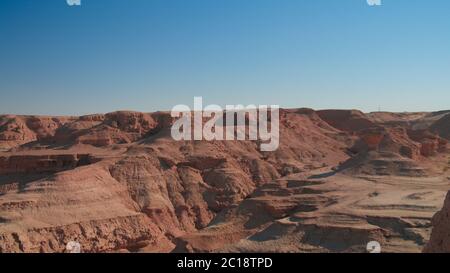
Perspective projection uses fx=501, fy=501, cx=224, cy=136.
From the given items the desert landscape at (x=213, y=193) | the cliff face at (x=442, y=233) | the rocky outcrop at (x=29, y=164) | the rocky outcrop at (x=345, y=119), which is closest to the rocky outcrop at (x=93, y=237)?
the desert landscape at (x=213, y=193)

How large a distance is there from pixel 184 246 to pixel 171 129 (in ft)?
79.9

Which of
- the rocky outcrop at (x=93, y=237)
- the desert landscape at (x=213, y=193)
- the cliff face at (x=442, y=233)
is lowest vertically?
the rocky outcrop at (x=93, y=237)

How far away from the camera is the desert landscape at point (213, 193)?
2255cm

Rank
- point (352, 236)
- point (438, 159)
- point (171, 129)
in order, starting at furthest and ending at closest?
point (171, 129) < point (438, 159) < point (352, 236)

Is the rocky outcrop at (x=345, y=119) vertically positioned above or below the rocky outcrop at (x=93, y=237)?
above

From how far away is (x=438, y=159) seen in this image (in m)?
46.6

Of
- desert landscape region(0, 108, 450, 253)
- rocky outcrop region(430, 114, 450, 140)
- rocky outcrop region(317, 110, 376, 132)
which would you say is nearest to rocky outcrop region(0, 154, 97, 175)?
desert landscape region(0, 108, 450, 253)

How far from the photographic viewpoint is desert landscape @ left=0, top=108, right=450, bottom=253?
22.5 metres

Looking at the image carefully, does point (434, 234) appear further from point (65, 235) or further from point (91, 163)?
point (91, 163)

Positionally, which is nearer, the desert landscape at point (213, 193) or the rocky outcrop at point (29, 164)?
the desert landscape at point (213, 193)

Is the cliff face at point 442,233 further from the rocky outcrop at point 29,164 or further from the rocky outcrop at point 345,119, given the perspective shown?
the rocky outcrop at point 345,119
